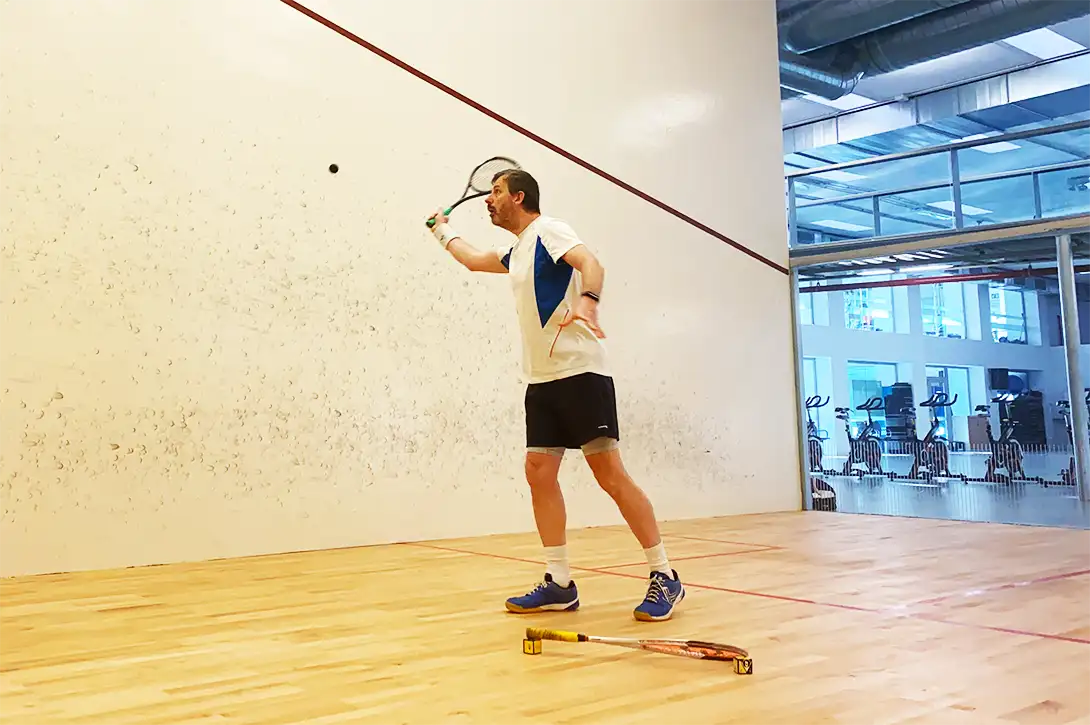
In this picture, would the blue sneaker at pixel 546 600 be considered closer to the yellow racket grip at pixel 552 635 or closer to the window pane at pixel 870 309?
the yellow racket grip at pixel 552 635

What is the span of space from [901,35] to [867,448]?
2734 millimetres

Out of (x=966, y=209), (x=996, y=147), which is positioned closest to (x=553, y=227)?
(x=966, y=209)

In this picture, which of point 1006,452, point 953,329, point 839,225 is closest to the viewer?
point 1006,452

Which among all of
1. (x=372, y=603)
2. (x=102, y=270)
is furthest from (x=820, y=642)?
(x=102, y=270)

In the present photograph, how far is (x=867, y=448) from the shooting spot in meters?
6.32

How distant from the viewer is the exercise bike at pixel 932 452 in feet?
17.5

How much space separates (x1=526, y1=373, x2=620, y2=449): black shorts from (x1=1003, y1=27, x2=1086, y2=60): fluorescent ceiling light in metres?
6.41

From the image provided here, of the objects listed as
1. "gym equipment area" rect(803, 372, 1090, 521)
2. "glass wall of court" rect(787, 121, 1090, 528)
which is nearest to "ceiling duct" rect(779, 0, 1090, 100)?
"glass wall of court" rect(787, 121, 1090, 528)

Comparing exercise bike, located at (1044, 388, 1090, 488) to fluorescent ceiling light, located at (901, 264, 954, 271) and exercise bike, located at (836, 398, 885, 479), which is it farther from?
exercise bike, located at (836, 398, 885, 479)

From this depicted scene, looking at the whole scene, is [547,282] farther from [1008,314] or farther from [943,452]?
[943,452]

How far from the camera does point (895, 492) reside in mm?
5539

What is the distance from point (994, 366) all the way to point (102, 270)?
4.44 metres

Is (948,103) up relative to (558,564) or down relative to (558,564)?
up

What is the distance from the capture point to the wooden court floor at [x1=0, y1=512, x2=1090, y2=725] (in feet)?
4.48
